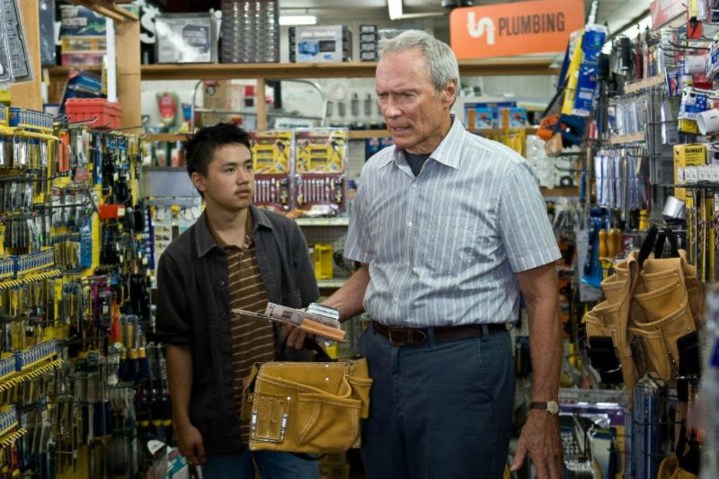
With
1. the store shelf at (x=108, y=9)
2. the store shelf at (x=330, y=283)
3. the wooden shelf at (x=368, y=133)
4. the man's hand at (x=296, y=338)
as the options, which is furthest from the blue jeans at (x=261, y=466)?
the wooden shelf at (x=368, y=133)

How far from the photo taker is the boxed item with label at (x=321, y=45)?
691cm

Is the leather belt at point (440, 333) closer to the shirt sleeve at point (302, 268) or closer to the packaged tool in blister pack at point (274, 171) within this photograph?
the shirt sleeve at point (302, 268)

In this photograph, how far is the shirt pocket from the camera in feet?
8.76

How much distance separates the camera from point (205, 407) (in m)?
3.46

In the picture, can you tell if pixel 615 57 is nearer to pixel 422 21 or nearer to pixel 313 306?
pixel 313 306

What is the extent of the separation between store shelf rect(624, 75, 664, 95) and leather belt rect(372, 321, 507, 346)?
63.4 inches

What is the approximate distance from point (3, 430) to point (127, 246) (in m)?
1.87

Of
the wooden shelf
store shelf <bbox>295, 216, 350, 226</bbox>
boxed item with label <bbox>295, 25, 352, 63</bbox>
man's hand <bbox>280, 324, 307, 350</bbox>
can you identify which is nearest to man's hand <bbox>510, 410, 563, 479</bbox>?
man's hand <bbox>280, 324, 307, 350</bbox>

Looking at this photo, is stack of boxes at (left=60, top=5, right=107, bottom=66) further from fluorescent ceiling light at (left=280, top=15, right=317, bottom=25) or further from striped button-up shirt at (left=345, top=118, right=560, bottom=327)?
fluorescent ceiling light at (left=280, top=15, right=317, bottom=25)

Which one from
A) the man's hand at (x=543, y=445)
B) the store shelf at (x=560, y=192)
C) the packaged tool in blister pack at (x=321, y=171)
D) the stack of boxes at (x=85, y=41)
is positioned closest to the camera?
the man's hand at (x=543, y=445)

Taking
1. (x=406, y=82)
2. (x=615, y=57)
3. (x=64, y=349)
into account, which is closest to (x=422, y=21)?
(x=615, y=57)

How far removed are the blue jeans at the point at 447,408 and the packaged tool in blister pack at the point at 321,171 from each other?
3.65 meters

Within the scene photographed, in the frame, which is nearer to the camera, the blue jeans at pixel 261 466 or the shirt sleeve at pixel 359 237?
the shirt sleeve at pixel 359 237

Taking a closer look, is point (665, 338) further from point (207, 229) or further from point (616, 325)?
point (207, 229)
